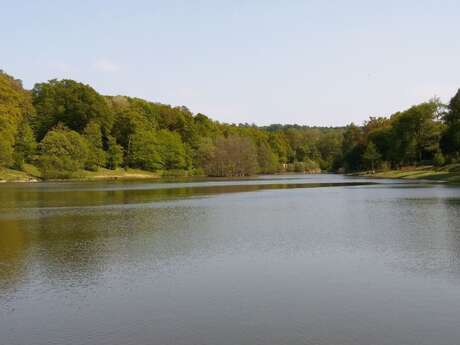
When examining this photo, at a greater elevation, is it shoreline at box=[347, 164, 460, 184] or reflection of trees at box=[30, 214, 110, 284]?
shoreline at box=[347, 164, 460, 184]

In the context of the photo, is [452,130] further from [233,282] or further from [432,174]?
[233,282]

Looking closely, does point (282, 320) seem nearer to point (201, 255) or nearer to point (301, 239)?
point (201, 255)

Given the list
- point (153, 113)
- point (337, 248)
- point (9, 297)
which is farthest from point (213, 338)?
point (153, 113)

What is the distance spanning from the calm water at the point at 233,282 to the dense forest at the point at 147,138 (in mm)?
76582

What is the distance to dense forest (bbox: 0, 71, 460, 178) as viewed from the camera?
108 metres

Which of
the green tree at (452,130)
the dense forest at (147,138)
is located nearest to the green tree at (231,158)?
the dense forest at (147,138)

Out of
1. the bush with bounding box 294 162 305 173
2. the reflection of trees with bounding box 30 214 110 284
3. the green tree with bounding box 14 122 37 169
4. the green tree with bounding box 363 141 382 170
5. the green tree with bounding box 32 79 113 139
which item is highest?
the green tree with bounding box 32 79 113 139

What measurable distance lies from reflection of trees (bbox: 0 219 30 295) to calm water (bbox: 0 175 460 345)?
6 cm

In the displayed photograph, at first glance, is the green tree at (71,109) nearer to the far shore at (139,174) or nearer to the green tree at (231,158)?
the far shore at (139,174)

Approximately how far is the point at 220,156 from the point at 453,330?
125709 mm

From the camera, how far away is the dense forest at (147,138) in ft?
355

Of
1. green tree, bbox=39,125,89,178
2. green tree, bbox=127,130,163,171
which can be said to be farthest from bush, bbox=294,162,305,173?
green tree, bbox=39,125,89,178

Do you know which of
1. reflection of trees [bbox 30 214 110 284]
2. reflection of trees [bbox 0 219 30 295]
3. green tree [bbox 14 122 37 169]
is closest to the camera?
reflection of trees [bbox 0 219 30 295]

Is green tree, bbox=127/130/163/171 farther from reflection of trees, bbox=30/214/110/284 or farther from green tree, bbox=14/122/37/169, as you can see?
reflection of trees, bbox=30/214/110/284
